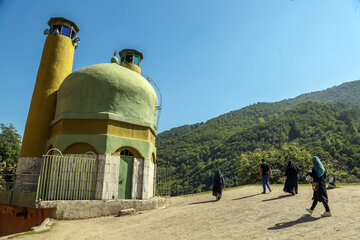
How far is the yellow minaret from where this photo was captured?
48.6 feet

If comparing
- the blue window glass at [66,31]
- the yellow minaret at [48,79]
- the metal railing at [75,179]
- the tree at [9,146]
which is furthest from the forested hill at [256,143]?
the metal railing at [75,179]

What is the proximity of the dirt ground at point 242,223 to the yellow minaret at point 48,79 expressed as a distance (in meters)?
6.37

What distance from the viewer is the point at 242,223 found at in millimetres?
7910

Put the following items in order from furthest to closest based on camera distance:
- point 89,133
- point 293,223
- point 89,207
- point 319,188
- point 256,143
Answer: point 256,143, point 89,133, point 89,207, point 319,188, point 293,223

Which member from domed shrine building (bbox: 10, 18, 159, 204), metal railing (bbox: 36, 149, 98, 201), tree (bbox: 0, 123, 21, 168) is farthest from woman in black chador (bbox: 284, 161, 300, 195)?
tree (bbox: 0, 123, 21, 168)

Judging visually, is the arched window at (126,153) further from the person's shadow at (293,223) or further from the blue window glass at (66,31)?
the blue window glass at (66,31)

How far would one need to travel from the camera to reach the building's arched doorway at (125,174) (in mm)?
13188

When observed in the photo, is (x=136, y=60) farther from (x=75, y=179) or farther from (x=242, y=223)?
(x=242, y=223)

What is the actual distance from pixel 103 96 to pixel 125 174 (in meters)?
4.25

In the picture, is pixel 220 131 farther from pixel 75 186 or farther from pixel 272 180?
pixel 75 186

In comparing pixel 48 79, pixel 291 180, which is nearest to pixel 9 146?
pixel 48 79

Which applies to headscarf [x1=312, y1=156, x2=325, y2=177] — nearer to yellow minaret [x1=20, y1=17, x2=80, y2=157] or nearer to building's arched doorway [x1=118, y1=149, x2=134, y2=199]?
building's arched doorway [x1=118, y1=149, x2=134, y2=199]

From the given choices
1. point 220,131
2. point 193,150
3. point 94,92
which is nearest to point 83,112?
point 94,92

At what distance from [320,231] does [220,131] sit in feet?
289
